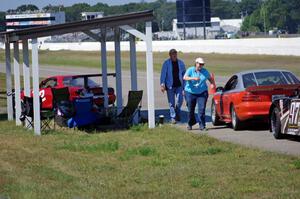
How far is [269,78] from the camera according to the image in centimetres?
1819

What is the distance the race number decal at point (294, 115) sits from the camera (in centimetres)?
1445

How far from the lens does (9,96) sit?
78.1 ft

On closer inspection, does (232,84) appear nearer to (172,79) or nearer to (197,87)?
(197,87)

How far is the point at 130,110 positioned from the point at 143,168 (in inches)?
316

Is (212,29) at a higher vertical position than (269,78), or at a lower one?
higher

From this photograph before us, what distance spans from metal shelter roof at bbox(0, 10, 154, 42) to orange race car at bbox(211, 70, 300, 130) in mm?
2719

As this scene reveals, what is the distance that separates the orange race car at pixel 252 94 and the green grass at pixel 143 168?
1349 millimetres

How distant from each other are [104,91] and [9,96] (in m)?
2.85

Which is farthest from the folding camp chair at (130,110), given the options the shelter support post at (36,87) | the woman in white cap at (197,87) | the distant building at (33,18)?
the distant building at (33,18)

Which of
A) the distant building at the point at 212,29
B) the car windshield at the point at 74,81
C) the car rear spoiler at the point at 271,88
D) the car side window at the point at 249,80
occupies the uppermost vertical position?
the distant building at the point at 212,29

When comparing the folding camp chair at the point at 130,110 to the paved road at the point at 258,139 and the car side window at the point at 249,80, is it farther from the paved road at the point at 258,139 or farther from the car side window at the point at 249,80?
the car side window at the point at 249,80

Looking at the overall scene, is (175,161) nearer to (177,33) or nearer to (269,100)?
(269,100)

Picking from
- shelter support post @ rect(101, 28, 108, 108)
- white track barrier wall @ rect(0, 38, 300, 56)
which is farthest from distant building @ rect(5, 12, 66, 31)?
shelter support post @ rect(101, 28, 108, 108)

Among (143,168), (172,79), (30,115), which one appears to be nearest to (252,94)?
(172,79)
